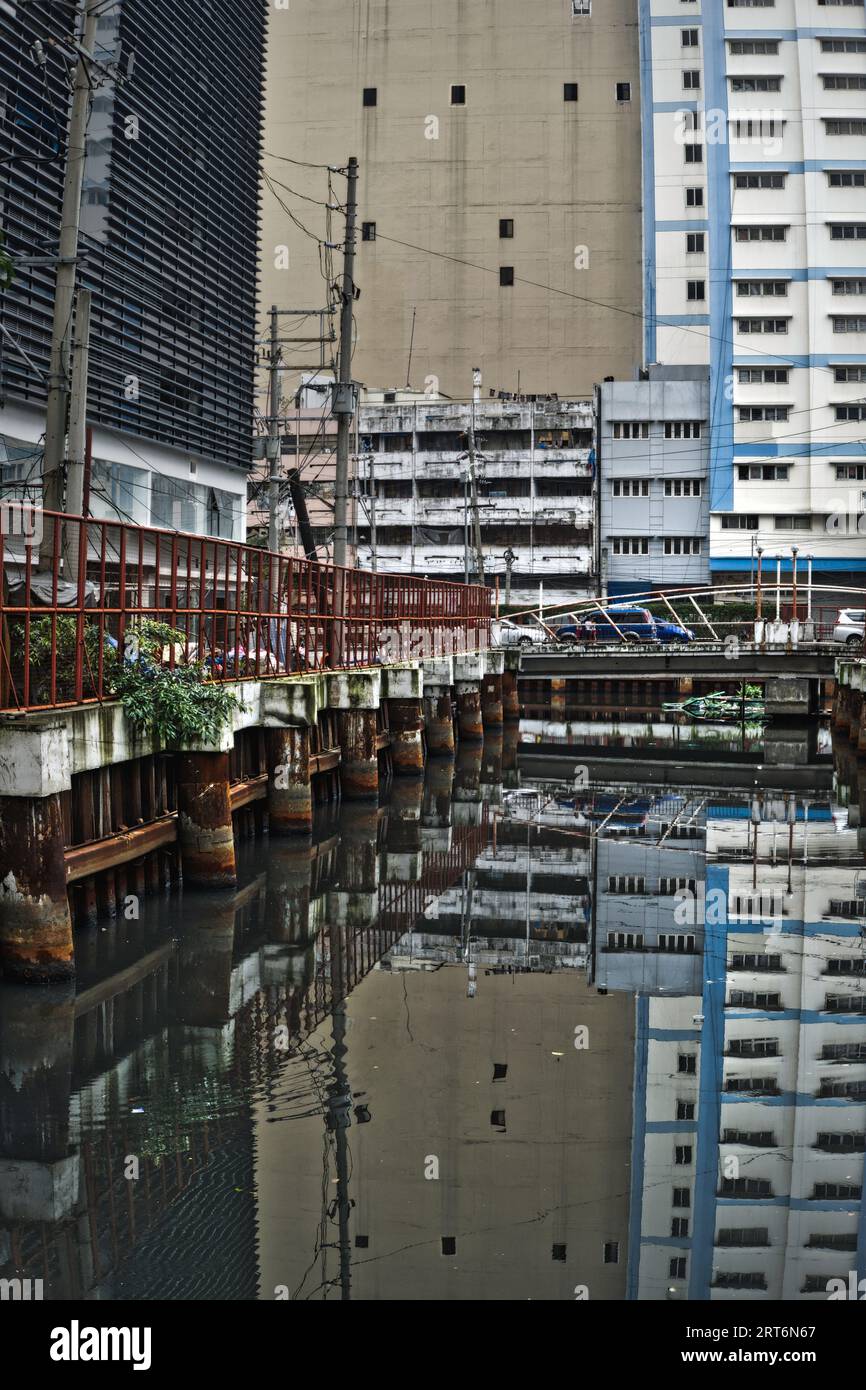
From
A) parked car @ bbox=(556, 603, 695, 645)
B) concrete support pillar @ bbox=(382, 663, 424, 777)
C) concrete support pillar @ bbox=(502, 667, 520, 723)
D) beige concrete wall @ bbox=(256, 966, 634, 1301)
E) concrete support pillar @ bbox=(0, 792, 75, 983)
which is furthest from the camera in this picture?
parked car @ bbox=(556, 603, 695, 645)

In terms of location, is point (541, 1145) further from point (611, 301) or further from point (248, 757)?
point (611, 301)

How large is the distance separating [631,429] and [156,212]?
47.1 metres

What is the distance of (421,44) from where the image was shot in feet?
289

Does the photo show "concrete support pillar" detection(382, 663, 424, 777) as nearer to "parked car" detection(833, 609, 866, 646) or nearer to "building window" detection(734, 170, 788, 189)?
"parked car" detection(833, 609, 866, 646)

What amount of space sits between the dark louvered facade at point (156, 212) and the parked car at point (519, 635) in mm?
17942

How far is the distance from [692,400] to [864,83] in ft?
60.7

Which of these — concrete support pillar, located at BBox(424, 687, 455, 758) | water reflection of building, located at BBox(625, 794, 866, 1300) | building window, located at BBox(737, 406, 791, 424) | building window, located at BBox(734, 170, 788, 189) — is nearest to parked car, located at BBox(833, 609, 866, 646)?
concrete support pillar, located at BBox(424, 687, 455, 758)

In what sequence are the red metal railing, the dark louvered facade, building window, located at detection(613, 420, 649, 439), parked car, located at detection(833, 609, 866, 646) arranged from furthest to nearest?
building window, located at detection(613, 420, 649, 439) → parked car, located at detection(833, 609, 866, 646) → the dark louvered facade → the red metal railing

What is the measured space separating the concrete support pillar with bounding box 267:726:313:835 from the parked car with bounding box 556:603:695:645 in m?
39.4

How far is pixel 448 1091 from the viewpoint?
1049 cm

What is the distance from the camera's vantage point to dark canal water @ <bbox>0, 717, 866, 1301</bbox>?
788 cm

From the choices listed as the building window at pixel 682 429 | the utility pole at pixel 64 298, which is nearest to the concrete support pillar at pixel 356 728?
the utility pole at pixel 64 298

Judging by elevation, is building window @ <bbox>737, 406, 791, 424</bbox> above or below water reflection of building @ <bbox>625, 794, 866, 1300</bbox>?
above

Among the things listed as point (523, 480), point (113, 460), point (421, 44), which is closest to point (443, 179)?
point (421, 44)
